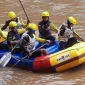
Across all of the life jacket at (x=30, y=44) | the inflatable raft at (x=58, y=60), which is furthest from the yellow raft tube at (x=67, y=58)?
the life jacket at (x=30, y=44)

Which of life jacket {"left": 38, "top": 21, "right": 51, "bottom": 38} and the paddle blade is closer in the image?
the paddle blade

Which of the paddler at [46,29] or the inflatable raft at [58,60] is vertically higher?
the paddler at [46,29]

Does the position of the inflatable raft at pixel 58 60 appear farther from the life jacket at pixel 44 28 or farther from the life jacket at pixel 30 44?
the life jacket at pixel 44 28

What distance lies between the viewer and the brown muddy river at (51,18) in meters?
9.90

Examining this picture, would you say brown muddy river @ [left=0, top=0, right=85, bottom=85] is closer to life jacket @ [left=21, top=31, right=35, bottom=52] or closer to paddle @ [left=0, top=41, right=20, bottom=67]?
paddle @ [left=0, top=41, right=20, bottom=67]

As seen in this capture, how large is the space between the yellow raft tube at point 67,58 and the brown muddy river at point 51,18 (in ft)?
0.91

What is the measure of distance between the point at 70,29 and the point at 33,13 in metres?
7.75

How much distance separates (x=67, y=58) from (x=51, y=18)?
7418 millimetres

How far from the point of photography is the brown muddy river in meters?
9.90

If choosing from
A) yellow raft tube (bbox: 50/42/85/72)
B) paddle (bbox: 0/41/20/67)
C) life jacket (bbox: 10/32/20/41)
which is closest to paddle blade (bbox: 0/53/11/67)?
paddle (bbox: 0/41/20/67)

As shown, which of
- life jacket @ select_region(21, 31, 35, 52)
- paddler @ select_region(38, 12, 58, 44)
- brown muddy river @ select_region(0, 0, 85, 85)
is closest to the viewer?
brown muddy river @ select_region(0, 0, 85, 85)

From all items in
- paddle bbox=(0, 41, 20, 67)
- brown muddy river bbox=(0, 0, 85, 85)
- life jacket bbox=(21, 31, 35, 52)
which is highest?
life jacket bbox=(21, 31, 35, 52)

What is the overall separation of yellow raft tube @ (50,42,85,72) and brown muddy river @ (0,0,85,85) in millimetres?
278

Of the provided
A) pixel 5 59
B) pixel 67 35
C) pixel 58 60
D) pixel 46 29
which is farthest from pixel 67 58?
pixel 5 59
